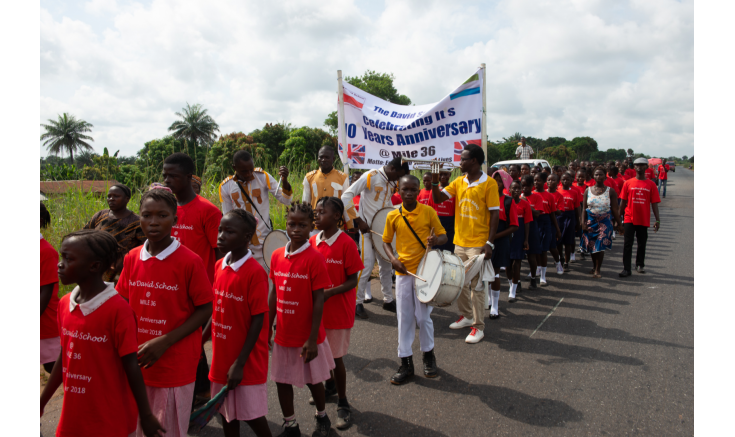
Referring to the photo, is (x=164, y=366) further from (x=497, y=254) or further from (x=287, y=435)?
(x=497, y=254)

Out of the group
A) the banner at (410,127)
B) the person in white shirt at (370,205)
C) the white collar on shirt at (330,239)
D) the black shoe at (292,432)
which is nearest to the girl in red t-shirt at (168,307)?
the black shoe at (292,432)

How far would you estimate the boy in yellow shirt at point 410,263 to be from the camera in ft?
13.2

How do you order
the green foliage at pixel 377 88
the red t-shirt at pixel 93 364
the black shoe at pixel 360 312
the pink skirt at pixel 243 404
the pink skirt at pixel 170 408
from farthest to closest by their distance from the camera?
the green foliage at pixel 377 88
the black shoe at pixel 360 312
the pink skirt at pixel 243 404
the pink skirt at pixel 170 408
the red t-shirt at pixel 93 364

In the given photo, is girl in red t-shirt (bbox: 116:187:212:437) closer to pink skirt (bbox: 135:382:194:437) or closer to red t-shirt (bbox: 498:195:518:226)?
pink skirt (bbox: 135:382:194:437)

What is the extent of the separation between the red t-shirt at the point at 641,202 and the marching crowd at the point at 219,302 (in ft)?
13.6

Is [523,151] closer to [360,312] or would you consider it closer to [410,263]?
[360,312]

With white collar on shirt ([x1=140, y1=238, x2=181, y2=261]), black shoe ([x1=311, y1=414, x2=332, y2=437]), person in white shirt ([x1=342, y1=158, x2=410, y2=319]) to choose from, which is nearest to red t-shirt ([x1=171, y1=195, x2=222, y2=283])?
white collar on shirt ([x1=140, y1=238, x2=181, y2=261])

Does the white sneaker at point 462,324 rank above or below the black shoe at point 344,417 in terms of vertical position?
above

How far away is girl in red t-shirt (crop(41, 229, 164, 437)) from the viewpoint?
80.5 inches

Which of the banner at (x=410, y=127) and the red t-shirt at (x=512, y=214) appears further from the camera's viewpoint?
the banner at (x=410, y=127)

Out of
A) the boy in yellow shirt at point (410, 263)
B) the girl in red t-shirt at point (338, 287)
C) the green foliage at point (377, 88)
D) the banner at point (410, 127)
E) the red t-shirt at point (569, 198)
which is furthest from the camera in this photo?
the green foliage at point (377, 88)

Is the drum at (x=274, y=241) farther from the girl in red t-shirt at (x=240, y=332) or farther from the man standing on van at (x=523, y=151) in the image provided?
the man standing on van at (x=523, y=151)

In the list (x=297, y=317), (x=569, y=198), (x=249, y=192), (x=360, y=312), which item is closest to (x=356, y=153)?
(x=249, y=192)

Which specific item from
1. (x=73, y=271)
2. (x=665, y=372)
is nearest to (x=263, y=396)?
Answer: (x=73, y=271)
